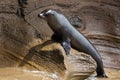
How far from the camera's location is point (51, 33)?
22.8ft

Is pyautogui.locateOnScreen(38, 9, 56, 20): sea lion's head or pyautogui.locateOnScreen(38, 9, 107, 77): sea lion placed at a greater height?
pyautogui.locateOnScreen(38, 9, 56, 20): sea lion's head

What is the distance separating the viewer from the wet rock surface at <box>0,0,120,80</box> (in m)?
5.89

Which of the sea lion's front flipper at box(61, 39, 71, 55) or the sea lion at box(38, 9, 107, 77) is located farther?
the sea lion at box(38, 9, 107, 77)

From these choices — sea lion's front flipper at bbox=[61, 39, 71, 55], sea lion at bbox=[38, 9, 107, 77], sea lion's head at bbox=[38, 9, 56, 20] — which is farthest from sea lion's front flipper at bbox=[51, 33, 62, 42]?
sea lion's head at bbox=[38, 9, 56, 20]

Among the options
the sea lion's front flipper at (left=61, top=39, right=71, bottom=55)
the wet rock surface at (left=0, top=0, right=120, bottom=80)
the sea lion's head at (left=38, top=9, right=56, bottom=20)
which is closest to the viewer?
the wet rock surface at (left=0, top=0, right=120, bottom=80)

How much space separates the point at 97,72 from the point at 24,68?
145cm

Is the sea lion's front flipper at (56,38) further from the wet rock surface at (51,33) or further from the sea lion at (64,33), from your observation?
the wet rock surface at (51,33)

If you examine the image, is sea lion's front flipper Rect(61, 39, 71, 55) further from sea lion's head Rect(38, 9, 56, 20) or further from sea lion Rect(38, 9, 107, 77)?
sea lion's head Rect(38, 9, 56, 20)

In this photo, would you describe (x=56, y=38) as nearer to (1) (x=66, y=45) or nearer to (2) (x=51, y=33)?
(1) (x=66, y=45)

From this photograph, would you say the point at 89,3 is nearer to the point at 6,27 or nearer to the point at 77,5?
the point at 77,5

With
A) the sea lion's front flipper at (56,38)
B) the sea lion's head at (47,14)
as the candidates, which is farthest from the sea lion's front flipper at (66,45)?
the sea lion's head at (47,14)

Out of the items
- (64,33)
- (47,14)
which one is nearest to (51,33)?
(64,33)

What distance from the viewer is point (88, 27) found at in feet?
25.9

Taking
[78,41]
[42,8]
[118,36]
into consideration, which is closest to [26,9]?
[42,8]
